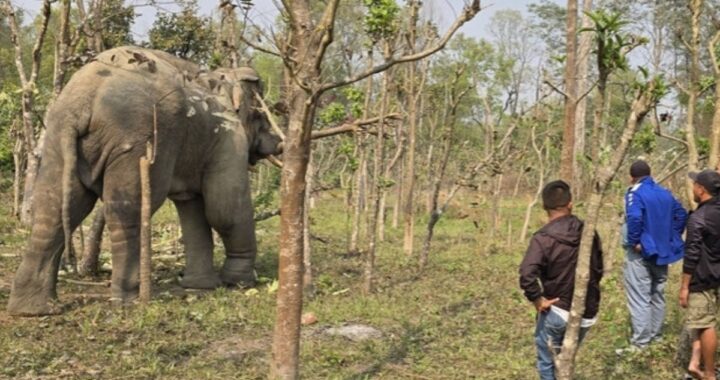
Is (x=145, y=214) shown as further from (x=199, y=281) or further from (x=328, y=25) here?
(x=328, y=25)

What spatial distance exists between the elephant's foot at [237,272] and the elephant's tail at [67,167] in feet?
9.36

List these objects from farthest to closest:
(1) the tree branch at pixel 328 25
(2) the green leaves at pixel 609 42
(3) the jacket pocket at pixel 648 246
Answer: (3) the jacket pocket at pixel 648 246, (1) the tree branch at pixel 328 25, (2) the green leaves at pixel 609 42

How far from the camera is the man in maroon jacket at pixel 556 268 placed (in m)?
4.88

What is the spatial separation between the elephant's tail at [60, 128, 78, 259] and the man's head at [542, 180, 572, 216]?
5.35 meters

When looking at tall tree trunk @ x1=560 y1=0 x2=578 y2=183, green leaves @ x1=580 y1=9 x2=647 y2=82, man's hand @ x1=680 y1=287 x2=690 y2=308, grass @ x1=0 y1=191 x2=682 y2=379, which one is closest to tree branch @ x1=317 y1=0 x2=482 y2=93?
green leaves @ x1=580 y1=9 x2=647 y2=82

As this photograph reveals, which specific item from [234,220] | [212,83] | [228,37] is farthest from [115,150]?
[228,37]

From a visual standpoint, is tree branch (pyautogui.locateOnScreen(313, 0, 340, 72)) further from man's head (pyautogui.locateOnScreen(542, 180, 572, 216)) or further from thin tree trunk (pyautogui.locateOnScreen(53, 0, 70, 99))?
thin tree trunk (pyautogui.locateOnScreen(53, 0, 70, 99))

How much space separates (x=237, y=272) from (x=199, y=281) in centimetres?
55

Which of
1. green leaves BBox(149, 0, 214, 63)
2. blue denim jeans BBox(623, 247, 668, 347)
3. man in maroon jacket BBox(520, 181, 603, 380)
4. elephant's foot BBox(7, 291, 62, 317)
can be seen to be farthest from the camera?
green leaves BBox(149, 0, 214, 63)

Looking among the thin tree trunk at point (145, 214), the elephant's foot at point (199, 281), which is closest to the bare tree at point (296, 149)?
the thin tree trunk at point (145, 214)

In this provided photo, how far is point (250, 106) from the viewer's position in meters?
10.4

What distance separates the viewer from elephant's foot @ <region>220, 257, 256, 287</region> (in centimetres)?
1055

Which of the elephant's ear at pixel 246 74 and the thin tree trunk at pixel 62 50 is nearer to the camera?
the thin tree trunk at pixel 62 50

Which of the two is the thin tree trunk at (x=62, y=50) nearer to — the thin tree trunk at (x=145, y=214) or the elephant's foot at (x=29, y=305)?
the thin tree trunk at (x=145, y=214)
